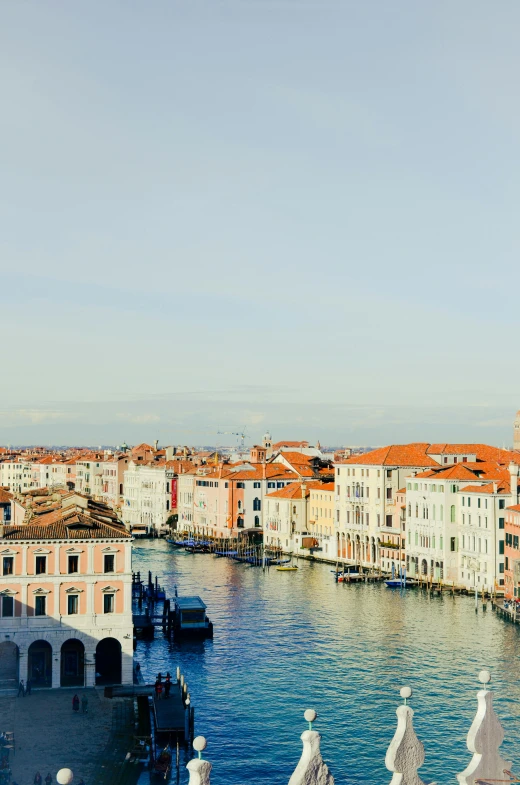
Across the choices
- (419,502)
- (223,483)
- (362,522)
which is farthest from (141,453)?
(419,502)

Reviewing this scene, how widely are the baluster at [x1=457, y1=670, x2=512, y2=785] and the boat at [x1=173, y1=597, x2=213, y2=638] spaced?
47451 millimetres

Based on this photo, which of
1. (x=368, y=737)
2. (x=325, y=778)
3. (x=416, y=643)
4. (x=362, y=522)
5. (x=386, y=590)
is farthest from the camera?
(x=362, y=522)

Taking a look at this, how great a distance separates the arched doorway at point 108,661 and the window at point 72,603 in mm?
1737

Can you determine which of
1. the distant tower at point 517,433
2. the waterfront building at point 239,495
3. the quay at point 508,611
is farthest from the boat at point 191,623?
the distant tower at point 517,433

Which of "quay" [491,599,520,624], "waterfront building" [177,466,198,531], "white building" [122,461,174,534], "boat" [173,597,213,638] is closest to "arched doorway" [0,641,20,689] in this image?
"boat" [173,597,213,638]

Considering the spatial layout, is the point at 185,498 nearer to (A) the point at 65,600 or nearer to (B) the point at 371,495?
(B) the point at 371,495

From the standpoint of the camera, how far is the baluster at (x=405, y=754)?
623cm

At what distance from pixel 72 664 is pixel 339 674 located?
42.1 feet

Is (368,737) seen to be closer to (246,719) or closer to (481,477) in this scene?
(246,719)

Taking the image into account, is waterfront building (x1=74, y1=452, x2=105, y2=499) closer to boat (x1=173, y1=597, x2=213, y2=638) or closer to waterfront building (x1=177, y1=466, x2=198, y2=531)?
waterfront building (x1=177, y1=466, x2=198, y2=531)

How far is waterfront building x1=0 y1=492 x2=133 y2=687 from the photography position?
120 feet

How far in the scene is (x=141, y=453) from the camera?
158 m

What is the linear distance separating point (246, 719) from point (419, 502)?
43470mm

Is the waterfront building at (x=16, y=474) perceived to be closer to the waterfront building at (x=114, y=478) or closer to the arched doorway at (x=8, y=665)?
the waterfront building at (x=114, y=478)
